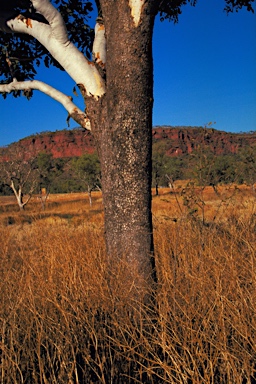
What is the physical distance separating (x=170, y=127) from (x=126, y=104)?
5533 inches

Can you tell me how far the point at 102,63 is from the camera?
2.98 metres

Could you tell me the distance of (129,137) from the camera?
2.56m

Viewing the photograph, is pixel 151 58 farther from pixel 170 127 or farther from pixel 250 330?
pixel 170 127

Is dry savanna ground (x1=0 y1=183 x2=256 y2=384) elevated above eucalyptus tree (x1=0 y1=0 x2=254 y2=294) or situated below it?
below

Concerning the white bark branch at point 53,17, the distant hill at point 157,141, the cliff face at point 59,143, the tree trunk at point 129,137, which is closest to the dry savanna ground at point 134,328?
the tree trunk at point 129,137

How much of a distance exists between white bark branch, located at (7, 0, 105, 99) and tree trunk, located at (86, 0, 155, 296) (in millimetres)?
250

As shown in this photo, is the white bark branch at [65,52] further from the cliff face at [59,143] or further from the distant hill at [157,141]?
the cliff face at [59,143]

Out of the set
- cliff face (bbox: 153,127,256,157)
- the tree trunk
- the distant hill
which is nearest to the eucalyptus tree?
the tree trunk

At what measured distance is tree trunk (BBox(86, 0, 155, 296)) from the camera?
99.7 inches

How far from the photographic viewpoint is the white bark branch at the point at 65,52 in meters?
2.86

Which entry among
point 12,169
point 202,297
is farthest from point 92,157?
point 202,297

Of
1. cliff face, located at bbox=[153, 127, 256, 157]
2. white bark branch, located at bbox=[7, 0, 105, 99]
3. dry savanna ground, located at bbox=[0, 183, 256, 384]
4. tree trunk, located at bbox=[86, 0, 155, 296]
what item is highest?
cliff face, located at bbox=[153, 127, 256, 157]

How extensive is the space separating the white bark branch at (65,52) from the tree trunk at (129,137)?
25 centimetres

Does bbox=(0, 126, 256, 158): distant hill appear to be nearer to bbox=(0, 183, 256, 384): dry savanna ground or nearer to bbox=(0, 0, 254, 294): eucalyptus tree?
bbox=(0, 0, 254, 294): eucalyptus tree
